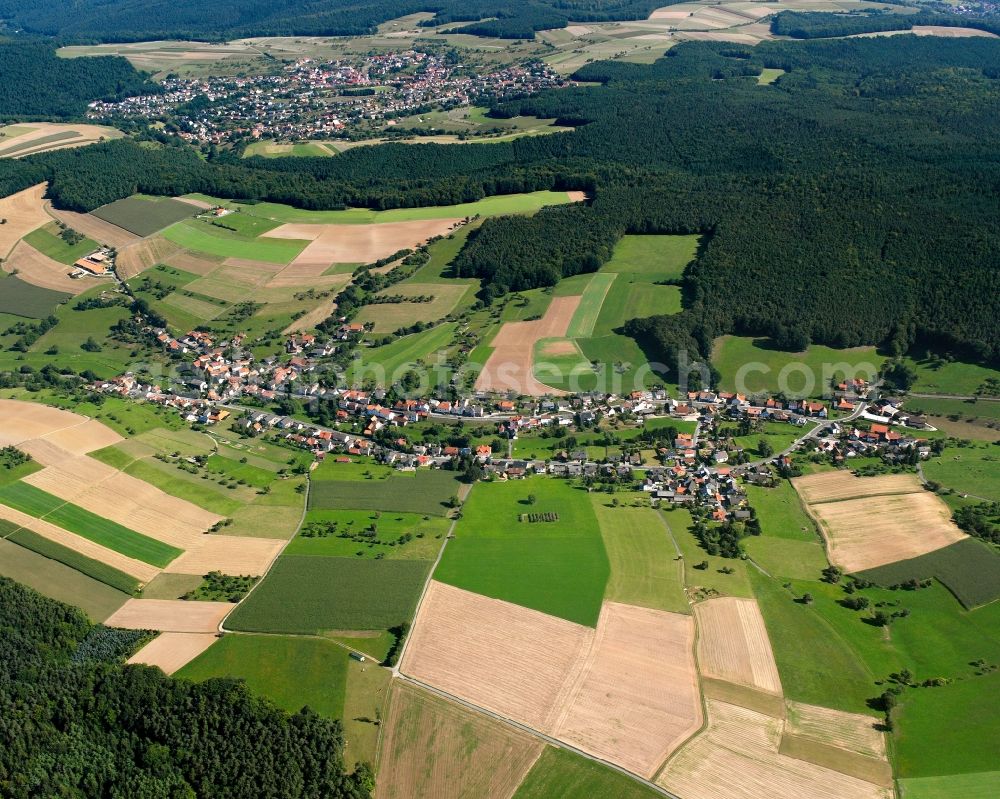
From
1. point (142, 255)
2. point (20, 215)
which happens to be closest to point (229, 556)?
point (142, 255)

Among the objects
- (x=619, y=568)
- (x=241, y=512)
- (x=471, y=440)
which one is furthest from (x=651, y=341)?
(x=241, y=512)

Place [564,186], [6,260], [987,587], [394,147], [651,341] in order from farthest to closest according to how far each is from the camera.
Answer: [394,147], [564,186], [6,260], [651,341], [987,587]

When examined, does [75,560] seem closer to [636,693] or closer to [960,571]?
[636,693]

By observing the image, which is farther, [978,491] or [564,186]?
[564,186]

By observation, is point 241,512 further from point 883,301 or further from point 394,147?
point 394,147

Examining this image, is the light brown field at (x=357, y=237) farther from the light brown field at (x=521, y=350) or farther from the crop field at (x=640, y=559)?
the crop field at (x=640, y=559)
